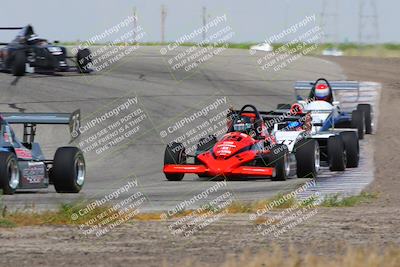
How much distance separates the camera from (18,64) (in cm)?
3400

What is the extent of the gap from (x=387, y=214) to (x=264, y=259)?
4872 mm

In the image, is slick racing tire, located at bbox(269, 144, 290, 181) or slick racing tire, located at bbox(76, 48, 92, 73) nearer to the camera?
slick racing tire, located at bbox(269, 144, 290, 181)

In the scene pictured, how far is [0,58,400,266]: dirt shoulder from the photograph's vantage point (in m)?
9.70

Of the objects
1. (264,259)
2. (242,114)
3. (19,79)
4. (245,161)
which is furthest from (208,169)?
(19,79)

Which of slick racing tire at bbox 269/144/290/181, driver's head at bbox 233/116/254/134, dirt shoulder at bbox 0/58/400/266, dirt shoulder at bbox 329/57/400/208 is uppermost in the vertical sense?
dirt shoulder at bbox 0/58/400/266

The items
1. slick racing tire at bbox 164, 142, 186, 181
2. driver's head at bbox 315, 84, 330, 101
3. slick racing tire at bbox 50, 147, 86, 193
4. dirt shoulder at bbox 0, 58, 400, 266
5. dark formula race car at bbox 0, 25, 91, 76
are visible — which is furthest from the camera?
dark formula race car at bbox 0, 25, 91, 76

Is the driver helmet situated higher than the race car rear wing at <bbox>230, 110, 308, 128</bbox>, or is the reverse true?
the driver helmet

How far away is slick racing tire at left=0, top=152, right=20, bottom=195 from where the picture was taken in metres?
14.5

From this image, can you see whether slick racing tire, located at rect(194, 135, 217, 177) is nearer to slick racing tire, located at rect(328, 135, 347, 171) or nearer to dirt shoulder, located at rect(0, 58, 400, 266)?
slick racing tire, located at rect(328, 135, 347, 171)

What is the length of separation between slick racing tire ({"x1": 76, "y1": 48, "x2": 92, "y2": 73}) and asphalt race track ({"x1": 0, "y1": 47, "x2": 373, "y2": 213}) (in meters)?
0.41

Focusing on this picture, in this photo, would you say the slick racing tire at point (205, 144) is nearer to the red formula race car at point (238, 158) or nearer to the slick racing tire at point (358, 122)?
the red formula race car at point (238, 158)

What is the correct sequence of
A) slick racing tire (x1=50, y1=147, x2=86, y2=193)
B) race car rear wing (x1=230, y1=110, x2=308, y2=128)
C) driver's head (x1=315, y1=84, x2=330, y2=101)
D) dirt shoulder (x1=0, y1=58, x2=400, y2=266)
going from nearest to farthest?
dirt shoulder (x1=0, y1=58, x2=400, y2=266)
slick racing tire (x1=50, y1=147, x2=86, y2=193)
race car rear wing (x1=230, y1=110, x2=308, y2=128)
driver's head (x1=315, y1=84, x2=330, y2=101)

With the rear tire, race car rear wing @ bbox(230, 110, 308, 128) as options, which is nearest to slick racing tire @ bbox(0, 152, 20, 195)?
race car rear wing @ bbox(230, 110, 308, 128)

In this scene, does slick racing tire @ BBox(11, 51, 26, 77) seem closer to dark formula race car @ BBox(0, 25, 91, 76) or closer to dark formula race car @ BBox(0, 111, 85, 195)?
dark formula race car @ BBox(0, 25, 91, 76)
